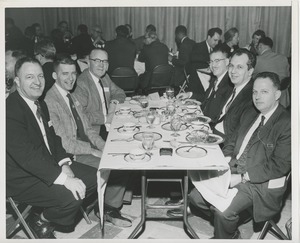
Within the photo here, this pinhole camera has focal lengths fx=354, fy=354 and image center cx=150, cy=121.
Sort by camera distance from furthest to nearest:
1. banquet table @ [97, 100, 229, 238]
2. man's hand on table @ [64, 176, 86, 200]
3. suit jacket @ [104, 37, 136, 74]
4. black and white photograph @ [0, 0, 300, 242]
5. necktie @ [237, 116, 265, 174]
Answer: suit jacket @ [104, 37, 136, 74]
necktie @ [237, 116, 265, 174]
man's hand on table @ [64, 176, 86, 200]
black and white photograph @ [0, 0, 300, 242]
banquet table @ [97, 100, 229, 238]

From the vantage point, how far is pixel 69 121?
288cm

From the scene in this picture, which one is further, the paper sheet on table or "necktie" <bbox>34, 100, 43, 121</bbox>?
"necktie" <bbox>34, 100, 43, 121</bbox>

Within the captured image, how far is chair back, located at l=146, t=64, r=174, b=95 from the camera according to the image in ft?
16.9

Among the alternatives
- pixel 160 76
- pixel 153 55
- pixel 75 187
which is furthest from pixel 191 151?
pixel 153 55

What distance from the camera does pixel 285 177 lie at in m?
A: 2.34

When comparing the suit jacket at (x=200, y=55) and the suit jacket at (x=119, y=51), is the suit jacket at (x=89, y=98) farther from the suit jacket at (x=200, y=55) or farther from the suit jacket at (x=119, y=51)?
the suit jacket at (x=200, y=55)

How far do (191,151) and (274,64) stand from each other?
7.43 ft

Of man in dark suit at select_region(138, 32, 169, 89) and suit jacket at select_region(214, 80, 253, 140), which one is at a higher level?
man in dark suit at select_region(138, 32, 169, 89)

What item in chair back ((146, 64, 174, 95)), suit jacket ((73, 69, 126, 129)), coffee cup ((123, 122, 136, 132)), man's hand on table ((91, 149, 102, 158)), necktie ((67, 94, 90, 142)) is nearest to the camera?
coffee cup ((123, 122, 136, 132))

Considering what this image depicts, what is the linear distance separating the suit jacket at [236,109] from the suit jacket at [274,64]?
1128mm

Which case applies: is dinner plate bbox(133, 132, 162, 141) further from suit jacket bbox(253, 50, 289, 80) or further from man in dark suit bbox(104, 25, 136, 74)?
man in dark suit bbox(104, 25, 136, 74)

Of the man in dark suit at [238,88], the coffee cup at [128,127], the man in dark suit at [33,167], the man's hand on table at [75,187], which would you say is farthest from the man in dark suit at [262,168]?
the man in dark suit at [33,167]

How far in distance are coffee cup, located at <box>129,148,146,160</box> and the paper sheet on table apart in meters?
0.51

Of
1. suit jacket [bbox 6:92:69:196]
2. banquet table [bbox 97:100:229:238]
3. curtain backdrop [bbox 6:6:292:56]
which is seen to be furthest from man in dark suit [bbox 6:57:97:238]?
curtain backdrop [bbox 6:6:292:56]
